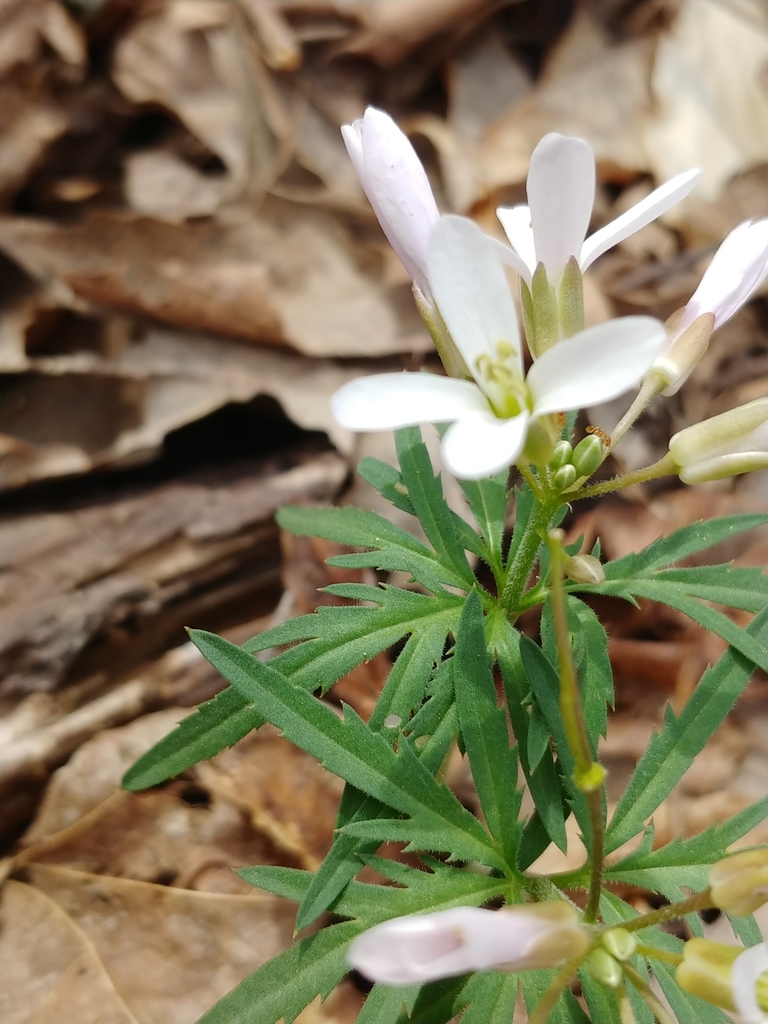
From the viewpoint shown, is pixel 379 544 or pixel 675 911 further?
pixel 379 544

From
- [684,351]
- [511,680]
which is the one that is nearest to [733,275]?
[684,351]

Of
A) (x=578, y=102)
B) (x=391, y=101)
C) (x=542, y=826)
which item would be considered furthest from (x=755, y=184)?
(x=542, y=826)

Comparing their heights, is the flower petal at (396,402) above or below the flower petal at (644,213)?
below

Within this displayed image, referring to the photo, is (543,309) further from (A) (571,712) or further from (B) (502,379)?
(A) (571,712)

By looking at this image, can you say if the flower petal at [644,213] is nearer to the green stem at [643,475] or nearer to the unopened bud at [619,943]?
the green stem at [643,475]

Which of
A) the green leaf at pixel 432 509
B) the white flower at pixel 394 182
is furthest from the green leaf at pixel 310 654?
the white flower at pixel 394 182

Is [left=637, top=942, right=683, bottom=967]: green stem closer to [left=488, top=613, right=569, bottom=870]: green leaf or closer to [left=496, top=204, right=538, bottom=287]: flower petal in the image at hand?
[left=488, top=613, right=569, bottom=870]: green leaf
